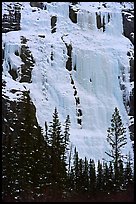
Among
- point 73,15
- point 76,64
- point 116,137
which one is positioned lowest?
point 116,137

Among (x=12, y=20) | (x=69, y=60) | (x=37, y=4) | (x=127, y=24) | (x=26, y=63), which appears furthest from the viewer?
(x=127, y=24)

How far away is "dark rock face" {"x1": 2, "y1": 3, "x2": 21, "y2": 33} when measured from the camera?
103188 mm

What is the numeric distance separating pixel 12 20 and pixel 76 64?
1652 cm

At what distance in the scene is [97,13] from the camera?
107000 millimetres

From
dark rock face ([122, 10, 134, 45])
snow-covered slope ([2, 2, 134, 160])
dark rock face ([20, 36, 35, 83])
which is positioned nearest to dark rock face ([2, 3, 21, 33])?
snow-covered slope ([2, 2, 134, 160])

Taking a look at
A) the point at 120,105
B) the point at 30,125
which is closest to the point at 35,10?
the point at 120,105


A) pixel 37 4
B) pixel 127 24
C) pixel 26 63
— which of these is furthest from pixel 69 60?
pixel 127 24

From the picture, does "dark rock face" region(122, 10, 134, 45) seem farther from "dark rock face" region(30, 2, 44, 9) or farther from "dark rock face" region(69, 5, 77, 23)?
"dark rock face" region(30, 2, 44, 9)

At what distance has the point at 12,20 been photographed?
104 metres

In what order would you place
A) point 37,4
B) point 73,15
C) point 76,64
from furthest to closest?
point 37,4, point 73,15, point 76,64

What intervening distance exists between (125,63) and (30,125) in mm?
60693

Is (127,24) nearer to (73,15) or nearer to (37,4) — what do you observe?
(73,15)

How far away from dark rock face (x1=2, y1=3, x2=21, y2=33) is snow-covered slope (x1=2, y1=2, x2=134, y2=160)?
0.88 m

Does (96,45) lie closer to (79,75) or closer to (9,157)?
(79,75)
